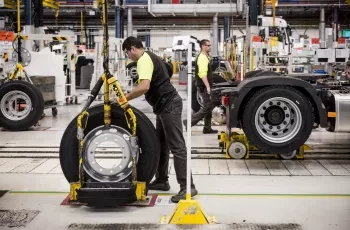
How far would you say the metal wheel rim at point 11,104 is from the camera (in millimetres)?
10469

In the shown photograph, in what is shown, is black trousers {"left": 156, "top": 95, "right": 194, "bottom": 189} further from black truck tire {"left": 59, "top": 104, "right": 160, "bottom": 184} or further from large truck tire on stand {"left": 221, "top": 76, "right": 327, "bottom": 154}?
large truck tire on stand {"left": 221, "top": 76, "right": 327, "bottom": 154}

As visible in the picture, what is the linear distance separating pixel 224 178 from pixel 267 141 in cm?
87

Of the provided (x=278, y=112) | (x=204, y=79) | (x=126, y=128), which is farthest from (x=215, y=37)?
(x=126, y=128)

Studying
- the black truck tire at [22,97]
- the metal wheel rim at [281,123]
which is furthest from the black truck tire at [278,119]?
the black truck tire at [22,97]

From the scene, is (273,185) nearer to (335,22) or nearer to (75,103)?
(75,103)

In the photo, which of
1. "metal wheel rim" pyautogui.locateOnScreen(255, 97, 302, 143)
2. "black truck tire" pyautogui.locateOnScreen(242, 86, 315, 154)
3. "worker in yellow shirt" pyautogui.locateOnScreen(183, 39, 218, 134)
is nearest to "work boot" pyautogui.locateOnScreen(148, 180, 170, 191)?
"black truck tire" pyautogui.locateOnScreen(242, 86, 315, 154)

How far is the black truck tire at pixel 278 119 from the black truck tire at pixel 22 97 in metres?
4.93

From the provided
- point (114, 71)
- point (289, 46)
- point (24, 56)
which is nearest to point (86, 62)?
point (114, 71)

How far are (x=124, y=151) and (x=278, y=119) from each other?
2.65m

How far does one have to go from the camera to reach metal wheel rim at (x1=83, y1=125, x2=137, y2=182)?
518 centimetres

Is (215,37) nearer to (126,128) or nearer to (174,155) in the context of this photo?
(174,155)

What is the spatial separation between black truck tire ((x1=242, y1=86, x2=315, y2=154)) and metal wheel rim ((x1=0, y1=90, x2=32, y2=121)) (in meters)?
5.09

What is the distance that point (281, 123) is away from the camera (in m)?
7.10

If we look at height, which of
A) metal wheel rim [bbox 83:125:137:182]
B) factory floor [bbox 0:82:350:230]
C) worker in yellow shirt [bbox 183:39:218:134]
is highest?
worker in yellow shirt [bbox 183:39:218:134]
